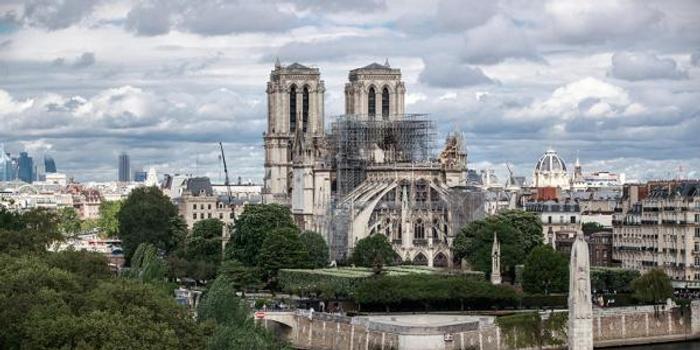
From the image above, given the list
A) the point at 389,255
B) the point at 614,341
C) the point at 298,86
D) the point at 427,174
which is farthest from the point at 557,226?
the point at 614,341

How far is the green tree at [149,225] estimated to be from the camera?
139000 millimetres

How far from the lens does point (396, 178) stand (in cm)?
13250

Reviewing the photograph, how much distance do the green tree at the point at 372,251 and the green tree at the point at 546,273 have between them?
1883 centimetres

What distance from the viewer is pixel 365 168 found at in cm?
13488

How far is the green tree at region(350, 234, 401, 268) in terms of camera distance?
120 metres

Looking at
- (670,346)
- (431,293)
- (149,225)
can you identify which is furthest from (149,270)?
(149,225)

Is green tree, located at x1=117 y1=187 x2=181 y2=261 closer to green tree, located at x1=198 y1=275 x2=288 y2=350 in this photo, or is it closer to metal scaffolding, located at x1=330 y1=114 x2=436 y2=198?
metal scaffolding, located at x1=330 y1=114 x2=436 y2=198

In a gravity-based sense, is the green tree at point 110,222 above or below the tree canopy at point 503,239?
above

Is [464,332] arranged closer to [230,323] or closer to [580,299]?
[230,323]

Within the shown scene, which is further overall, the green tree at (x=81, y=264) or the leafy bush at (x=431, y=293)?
the leafy bush at (x=431, y=293)

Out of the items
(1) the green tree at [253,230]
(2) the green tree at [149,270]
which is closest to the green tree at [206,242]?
(1) the green tree at [253,230]

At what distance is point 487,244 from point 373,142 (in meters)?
25.5

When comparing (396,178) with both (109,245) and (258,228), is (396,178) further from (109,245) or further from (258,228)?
(109,245)

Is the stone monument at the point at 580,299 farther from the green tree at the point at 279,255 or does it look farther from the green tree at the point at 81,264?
the green tree at the point at 279,255
